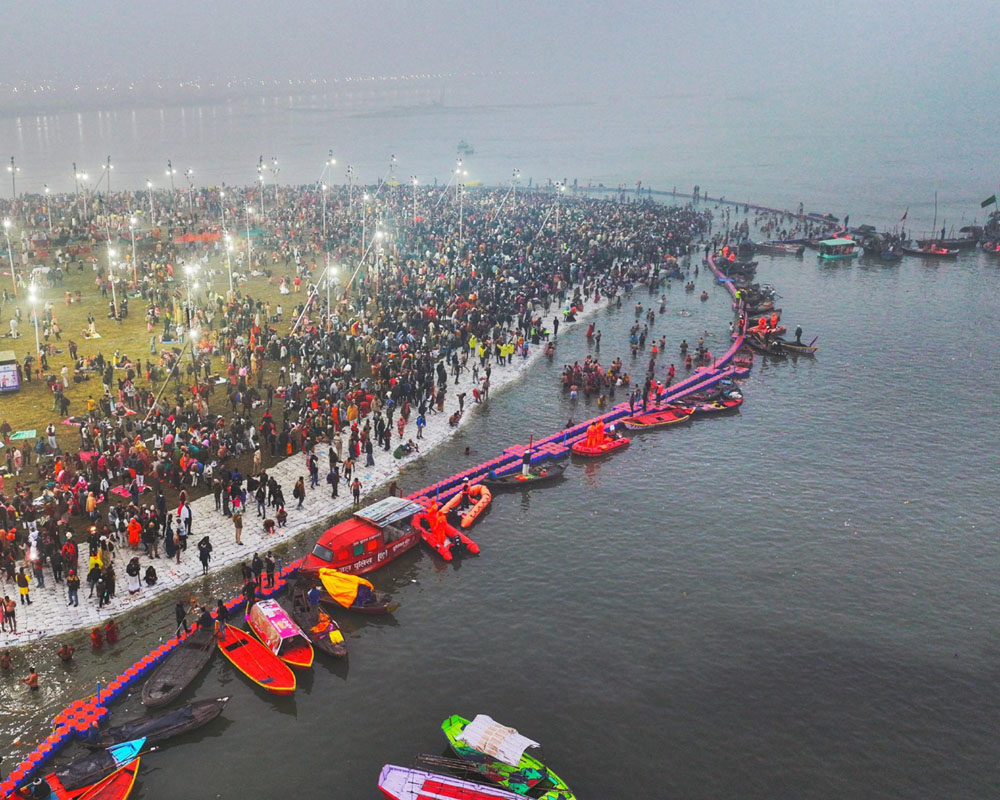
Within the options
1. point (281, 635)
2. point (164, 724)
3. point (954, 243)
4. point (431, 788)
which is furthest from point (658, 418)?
point (954, 243)

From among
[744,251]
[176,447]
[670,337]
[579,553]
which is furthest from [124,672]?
[744,251]

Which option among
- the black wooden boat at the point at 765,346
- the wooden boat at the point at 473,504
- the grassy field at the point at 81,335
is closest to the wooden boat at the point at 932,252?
the black wooden boat at the point at 765,346

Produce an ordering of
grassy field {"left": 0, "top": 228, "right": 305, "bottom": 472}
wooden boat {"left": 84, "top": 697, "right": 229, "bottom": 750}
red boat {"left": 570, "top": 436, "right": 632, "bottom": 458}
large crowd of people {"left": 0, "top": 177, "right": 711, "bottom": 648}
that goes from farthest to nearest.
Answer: grassy field {"left": 0, "top": 228, "right": 305, "bottom": 472}, red boat {"left": 570, "top": 436, "right": 632, "bottom": 458}, large crowd of people {"left": 0, "top": 177, "right": 711, "bottom": 648}, wooden boat {"left": 84, "top": 697, "right": 229, "bottom": 750}

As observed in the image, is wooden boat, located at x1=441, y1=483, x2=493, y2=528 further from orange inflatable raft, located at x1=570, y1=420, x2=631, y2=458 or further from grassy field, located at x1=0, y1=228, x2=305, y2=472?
grassy field, located at x1=0, y1=228, x2=305, y2=472

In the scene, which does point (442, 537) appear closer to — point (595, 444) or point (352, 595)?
point (352, 595)

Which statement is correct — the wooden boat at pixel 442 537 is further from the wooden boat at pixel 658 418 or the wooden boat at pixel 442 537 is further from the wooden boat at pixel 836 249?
the wooden boat at pixel 836 249

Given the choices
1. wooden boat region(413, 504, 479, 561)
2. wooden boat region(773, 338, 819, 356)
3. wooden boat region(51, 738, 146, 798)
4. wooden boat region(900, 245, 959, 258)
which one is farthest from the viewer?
wooden boat region(900, 245, 959, 258)

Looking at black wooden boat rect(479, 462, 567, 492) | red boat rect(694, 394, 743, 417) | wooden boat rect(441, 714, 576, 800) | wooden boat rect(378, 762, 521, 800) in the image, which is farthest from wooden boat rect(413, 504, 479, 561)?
red boat rect(694, 394, 743, 417)
